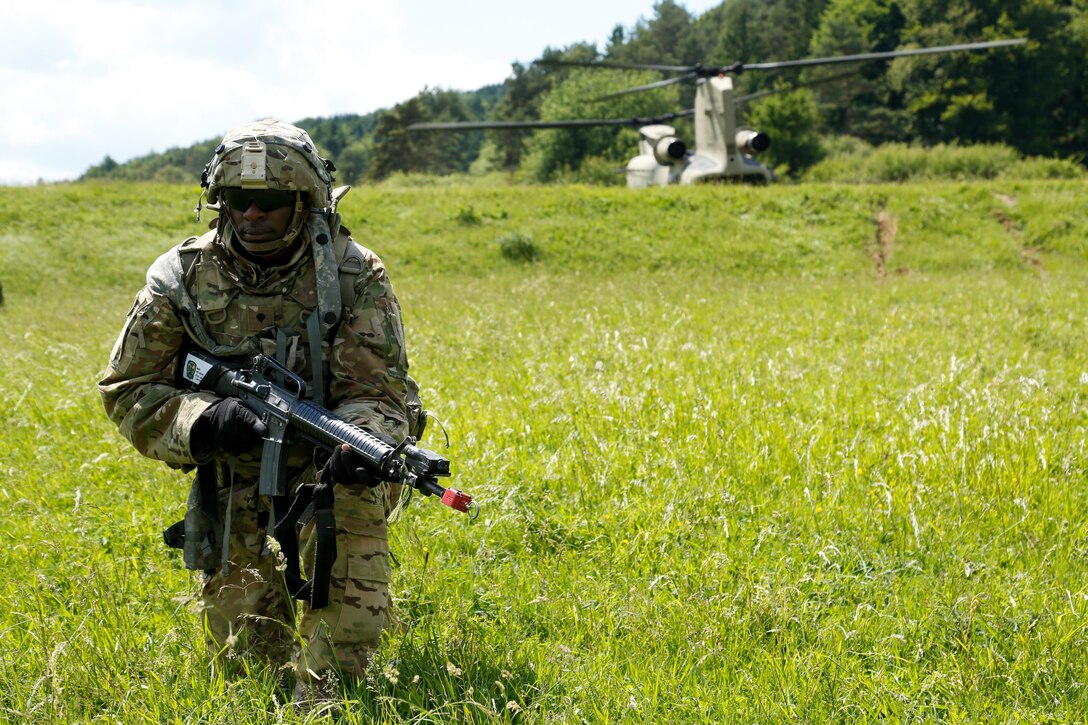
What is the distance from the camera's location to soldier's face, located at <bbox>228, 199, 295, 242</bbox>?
342cm

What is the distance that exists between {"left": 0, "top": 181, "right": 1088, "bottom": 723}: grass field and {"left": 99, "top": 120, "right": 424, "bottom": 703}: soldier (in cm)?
33

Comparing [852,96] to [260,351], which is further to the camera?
[852,96]

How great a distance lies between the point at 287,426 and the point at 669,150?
25862mm

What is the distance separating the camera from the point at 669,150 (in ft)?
91.2

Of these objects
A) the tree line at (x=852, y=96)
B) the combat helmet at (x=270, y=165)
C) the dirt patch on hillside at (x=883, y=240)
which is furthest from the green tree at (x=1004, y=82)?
the combat helmet at (x=270, y=165)

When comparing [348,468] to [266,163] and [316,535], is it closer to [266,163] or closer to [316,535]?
[316,535]

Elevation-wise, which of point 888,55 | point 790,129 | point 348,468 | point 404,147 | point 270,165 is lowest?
point 348,468

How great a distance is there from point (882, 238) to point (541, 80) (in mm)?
90253

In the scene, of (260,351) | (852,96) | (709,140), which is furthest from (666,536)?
(852,96)

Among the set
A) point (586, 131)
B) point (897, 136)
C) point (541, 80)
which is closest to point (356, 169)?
point (541, 80)

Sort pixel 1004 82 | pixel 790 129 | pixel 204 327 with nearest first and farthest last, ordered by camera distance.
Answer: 1. pixel 204 327
2. pixel 790 129
3. pixel 1004 82

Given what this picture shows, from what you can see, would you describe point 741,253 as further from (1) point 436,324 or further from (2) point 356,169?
(2) point 356,169

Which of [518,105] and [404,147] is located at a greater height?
[518,105]

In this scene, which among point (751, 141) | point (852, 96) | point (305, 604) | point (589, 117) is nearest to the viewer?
point (305, 604)
